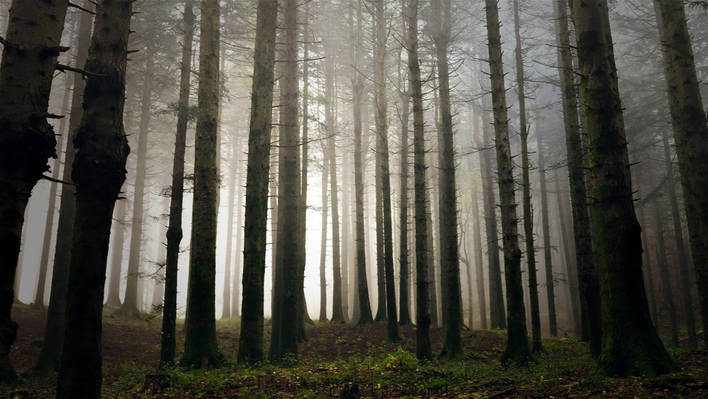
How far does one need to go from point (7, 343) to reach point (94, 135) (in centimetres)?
232

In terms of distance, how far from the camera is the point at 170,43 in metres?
19.5

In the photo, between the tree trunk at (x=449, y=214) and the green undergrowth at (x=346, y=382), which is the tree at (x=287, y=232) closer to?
the green undergrowth at (x=346, y=382)

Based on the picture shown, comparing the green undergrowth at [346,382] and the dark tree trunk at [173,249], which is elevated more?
the dark tree trunk at [173,249]

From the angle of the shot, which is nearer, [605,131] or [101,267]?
[101,267]

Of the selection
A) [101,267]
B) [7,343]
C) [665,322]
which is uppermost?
[101,267]

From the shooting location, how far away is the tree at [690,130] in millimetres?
8922

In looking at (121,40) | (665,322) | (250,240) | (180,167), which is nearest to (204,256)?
(250,240)

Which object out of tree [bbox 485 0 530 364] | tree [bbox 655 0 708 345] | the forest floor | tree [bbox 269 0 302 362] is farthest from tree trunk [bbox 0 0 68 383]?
tree [bbox 655 0 708 345]

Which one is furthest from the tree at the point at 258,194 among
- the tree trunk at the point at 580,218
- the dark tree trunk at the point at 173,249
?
the tree trunk at the point at 580,218

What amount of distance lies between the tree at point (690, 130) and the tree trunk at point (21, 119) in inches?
457

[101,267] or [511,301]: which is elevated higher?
[101,267]

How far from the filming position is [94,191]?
4605 millimetres

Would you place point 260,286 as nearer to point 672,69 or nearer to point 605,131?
point 605,131

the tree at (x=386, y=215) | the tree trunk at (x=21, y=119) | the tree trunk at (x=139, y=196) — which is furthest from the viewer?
the tree trunk at (x=139, y=196)
